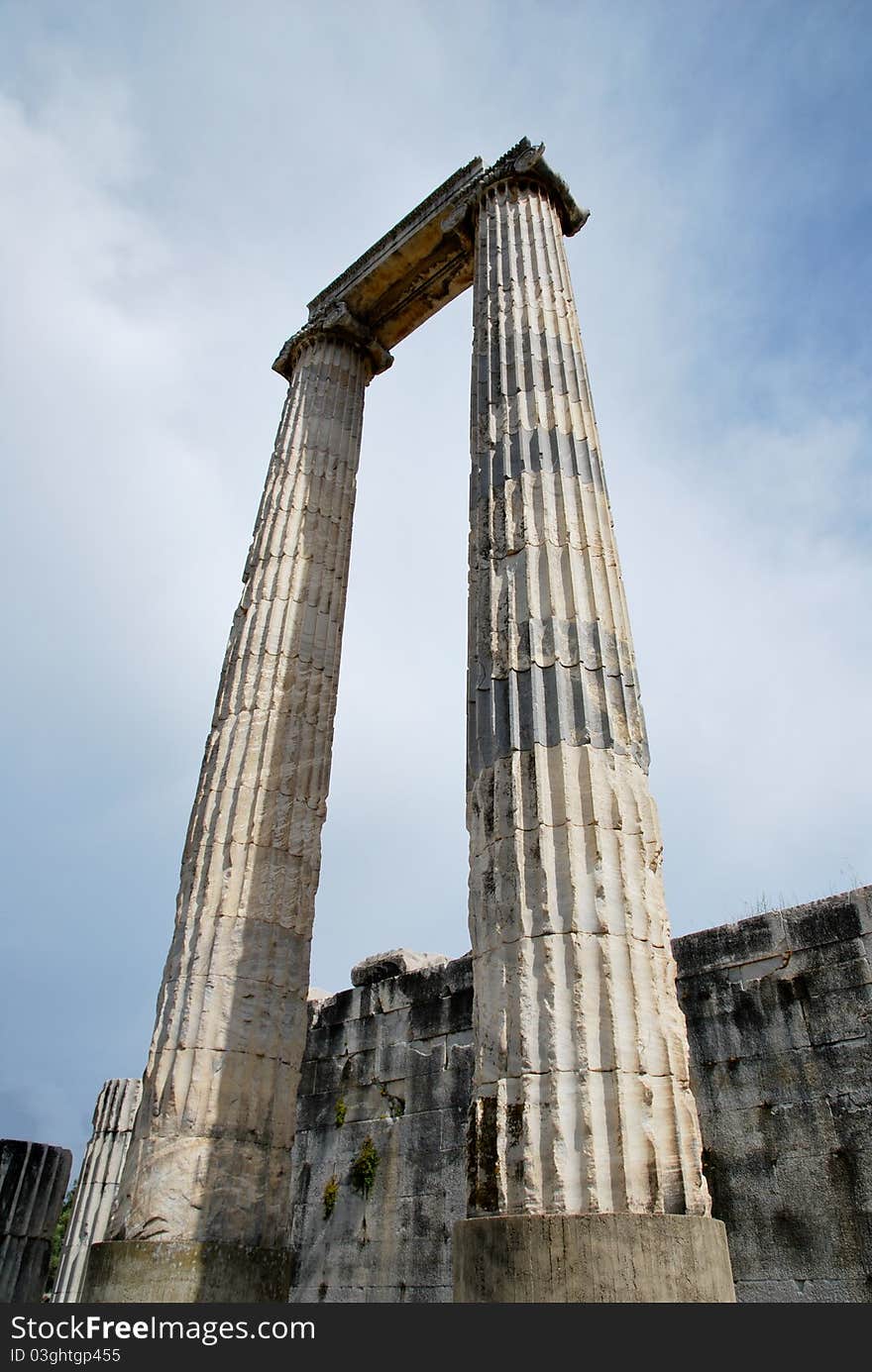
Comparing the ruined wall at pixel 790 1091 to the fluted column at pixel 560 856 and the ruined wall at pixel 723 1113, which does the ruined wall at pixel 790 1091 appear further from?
the fluted column at pixel 560 856

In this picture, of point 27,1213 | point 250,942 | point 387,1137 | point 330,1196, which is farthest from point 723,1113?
point 27,1213

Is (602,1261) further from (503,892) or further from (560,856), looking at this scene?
(560,856)

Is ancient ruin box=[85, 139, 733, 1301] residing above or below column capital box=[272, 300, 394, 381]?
below

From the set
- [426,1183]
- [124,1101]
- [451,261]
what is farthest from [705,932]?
[451,261]

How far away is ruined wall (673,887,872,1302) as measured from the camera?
7.69 m

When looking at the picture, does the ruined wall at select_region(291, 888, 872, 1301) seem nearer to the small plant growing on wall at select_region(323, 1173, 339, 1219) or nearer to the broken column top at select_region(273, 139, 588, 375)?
the small plant growing on wall at select_region(323, 1173, 339, 1219)

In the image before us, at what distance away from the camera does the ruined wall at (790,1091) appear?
7.69 meters

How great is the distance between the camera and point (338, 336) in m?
15.5

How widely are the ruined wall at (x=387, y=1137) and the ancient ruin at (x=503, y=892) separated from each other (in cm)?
217

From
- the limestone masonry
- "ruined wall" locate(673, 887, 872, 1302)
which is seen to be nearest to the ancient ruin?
the limestone masonry

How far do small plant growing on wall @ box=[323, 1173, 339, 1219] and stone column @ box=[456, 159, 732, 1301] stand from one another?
6358mm

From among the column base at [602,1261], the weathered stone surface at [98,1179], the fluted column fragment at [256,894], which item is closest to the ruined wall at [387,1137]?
the fluted column fragment at [256,894]

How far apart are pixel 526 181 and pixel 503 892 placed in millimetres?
10564

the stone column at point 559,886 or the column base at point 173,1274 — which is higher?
the stone column at point 559,886
